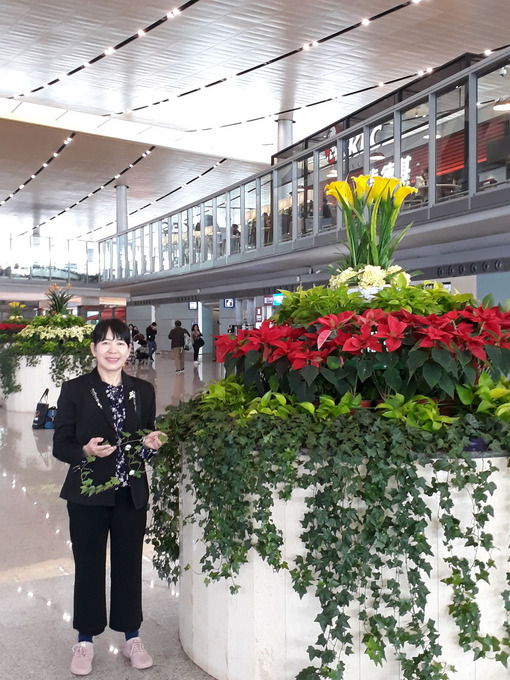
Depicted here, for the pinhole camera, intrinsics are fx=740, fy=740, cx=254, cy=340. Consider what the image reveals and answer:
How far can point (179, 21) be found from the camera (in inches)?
612

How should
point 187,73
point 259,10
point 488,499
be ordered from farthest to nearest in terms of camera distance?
point 187,73
point 259,10
point 488,499

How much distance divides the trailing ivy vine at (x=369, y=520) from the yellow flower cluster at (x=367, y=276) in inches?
29.4

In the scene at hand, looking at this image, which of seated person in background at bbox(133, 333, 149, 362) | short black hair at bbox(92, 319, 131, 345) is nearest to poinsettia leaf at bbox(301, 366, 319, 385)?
short black hair at bbox(92, 319, 131, 345)

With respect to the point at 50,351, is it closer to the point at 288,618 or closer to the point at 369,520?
the point at 288,618

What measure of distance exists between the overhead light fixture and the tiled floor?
6777 millimetres

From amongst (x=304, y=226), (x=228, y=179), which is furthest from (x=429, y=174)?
(x=228, y=179)

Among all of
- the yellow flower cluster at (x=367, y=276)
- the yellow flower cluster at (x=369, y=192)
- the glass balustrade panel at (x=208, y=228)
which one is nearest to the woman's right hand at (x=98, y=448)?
the yellow flower cluster at (x=367, y=276)

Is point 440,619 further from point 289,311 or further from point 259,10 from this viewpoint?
point 259,10

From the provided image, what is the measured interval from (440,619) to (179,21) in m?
15.2

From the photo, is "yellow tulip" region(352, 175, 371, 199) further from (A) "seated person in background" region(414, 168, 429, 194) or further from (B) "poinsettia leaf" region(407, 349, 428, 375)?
(A) "seated person in background" region(414, 168, 429, 194)

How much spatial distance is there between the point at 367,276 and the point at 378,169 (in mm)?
9620

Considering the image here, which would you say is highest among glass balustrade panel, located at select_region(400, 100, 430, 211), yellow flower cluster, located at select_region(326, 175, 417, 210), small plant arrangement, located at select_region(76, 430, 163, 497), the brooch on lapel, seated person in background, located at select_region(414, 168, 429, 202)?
glass balustrade panel, located at select_region(400, 100, 430, 211)

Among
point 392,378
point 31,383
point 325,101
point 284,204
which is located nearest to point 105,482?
point 392,378

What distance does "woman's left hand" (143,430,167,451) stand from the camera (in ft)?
9.86
